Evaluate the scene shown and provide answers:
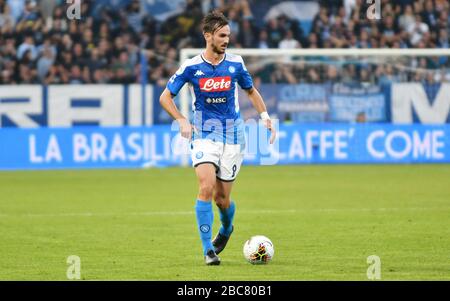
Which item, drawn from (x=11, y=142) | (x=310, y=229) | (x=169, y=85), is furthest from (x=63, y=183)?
(x=169, y=85)

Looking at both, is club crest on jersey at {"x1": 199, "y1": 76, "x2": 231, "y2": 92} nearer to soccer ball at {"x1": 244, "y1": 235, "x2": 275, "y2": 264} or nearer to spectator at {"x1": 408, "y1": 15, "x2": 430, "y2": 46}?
soccer ball at {"x1": 244, "y1": 235, "x2": 275, "y2": 264}

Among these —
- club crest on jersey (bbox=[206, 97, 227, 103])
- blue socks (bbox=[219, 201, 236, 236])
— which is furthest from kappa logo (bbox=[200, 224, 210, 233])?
club crest on jersey (bbox=[206, 97, 227, 103])

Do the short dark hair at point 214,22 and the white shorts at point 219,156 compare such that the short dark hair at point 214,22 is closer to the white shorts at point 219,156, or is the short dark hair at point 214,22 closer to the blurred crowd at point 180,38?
the white shorts at point 219,156

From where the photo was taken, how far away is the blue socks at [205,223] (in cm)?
995

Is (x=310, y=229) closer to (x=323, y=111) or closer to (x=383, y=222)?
(x=383, y=222)

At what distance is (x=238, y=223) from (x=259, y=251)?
3784 mm

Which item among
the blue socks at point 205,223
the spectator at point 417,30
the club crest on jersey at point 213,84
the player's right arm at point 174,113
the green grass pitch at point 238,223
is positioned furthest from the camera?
the spectator at point 417,30

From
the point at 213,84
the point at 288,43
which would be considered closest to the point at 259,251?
the point at 213,84

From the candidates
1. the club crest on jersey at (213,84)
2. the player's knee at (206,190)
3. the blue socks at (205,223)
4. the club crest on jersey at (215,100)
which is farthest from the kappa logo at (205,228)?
the club crest on jersey at (213,84)

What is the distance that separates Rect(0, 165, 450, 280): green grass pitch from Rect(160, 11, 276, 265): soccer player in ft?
2.23

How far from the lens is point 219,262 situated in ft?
32.5

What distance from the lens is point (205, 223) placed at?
32.7ft

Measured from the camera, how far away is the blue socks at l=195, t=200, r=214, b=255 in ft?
32.6

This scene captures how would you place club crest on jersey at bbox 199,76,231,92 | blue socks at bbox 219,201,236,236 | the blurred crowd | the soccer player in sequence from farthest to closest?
1. the blurred crowd
2. blue socks at bbox 219,201,236,236
3. club crest on jersey at bbox 199,76,231,92
4. the soccer player
